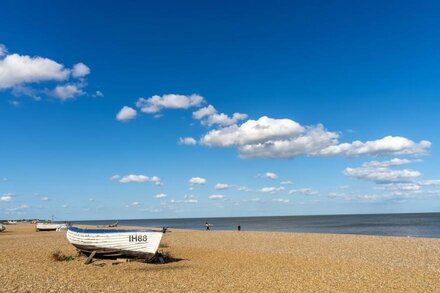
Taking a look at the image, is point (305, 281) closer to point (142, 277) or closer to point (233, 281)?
point (233, 281)

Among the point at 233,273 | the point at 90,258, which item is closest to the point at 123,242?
the point at 90,258

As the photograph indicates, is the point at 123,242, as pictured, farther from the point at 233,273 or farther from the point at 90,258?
the point at 233,273

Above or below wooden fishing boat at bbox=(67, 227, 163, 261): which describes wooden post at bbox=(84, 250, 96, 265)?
below

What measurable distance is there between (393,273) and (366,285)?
148 inches

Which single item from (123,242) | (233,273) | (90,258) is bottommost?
(233,273)

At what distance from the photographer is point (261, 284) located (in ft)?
51.6

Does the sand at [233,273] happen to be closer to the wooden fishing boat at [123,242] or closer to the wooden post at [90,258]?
the wooden post at [90,258]

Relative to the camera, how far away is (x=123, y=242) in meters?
22.0

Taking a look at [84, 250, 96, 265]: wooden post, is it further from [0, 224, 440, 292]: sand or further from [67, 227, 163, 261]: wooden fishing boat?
[67, 227, 163, 261]: wooden fishing boat

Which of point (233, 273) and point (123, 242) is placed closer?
point (233, 273)

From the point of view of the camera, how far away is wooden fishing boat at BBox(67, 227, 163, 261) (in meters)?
21.7

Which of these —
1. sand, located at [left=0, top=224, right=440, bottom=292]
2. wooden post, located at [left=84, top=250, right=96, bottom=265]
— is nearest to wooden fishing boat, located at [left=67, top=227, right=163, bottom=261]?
wooden post, located at [left=84, top=250, right=96, bottom=265]

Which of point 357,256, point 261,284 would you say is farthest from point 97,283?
point 357,256

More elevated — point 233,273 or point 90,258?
point 90,258
